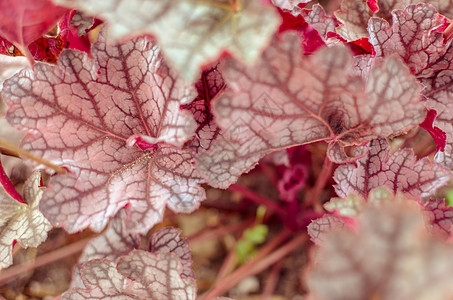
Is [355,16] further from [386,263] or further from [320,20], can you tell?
[386,263]

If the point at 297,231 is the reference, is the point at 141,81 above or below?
above

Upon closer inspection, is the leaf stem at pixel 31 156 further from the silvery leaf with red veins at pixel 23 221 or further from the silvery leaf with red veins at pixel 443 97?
the silvery leaf with red veins at pixel 443 97

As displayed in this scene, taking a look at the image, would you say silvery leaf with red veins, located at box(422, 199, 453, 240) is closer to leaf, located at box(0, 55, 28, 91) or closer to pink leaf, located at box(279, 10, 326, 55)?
pink leaf, located at box(279, 10, 326, 55)

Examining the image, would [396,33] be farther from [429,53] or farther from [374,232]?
[374,232]

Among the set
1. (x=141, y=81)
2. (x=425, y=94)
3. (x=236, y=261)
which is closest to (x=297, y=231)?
(x=236, y=261)

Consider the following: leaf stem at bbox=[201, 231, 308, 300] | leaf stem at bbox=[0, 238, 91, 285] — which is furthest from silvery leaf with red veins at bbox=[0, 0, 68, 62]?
leaf stem at bbox=[201, 231, 308, 300]

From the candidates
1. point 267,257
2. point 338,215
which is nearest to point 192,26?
point 338,215
